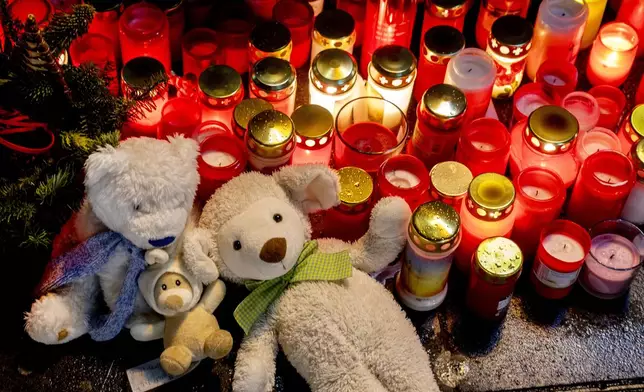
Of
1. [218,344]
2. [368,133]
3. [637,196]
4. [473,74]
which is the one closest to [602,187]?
[637,196]

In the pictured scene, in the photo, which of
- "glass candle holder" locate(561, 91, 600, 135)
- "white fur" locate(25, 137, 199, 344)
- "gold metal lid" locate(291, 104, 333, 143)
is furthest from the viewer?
"glass candle holder" locate(561, 91, 600, 135)

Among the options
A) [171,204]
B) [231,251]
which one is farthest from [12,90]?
[231,251]

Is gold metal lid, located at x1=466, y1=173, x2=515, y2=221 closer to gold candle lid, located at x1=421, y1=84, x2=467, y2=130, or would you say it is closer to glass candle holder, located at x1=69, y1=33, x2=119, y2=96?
gold candle lid, located at x1=421, y1=84, x2=467, y2=130

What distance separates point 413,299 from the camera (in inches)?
61.1

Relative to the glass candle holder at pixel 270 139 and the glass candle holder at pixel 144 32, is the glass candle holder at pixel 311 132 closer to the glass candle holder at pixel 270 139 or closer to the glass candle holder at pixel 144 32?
the glass candle holder at pixel 270 139

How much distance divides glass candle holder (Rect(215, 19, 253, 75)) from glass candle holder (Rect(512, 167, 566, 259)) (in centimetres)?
67

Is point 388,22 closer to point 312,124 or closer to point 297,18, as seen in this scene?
point 297,18

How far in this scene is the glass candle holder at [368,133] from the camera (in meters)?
1.60

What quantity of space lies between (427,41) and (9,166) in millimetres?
857

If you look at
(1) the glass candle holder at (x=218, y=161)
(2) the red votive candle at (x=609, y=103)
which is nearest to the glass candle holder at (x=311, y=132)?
(1) the glass candle holder at (x=218, y=161)

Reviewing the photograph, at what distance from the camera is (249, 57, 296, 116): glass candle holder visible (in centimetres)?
164

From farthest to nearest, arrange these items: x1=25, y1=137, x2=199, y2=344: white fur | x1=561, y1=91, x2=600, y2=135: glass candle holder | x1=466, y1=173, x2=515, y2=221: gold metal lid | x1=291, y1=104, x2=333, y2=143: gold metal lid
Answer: x1=561, y1=91, x2=600, y2=135: glass candle holder → x1=291, y1=104, x2=333, y2=143: gold metal lid → x1=466, y1=173, x2=515, y2=221: gold metal lid → x1=25, y1=137, x2=199, y2=344: white fur

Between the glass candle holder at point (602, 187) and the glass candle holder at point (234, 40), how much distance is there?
75 centimetres

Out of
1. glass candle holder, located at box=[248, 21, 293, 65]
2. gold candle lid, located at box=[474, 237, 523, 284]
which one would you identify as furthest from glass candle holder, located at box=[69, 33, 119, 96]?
gold candle lid, located at box=[474, 237, 523, 284]
